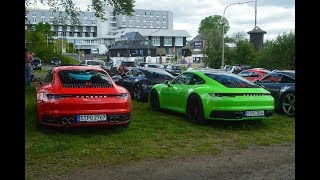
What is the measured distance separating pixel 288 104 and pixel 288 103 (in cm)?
3

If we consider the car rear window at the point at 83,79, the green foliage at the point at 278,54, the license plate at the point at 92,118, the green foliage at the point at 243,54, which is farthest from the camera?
the green foliage at the point at 243,54

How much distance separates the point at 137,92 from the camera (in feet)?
42.2

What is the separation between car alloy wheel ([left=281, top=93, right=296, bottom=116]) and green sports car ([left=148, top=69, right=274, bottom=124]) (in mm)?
1857

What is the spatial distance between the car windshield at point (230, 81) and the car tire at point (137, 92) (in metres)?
4.23

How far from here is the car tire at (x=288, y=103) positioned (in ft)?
32.6

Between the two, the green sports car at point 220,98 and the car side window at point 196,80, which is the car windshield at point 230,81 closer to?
the green sports car at point 220,98

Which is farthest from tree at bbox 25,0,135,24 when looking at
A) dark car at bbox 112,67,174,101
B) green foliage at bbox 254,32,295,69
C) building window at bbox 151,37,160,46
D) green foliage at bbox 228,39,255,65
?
building window at bbox 151,37,160,46

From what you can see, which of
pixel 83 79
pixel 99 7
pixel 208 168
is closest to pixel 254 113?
pixel 208 168

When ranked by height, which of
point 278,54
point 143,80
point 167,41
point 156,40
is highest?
point 156,40

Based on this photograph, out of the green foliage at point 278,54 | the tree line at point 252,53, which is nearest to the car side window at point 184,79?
the tree line at point 252,53

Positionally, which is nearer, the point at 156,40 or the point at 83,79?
the point at 83,79

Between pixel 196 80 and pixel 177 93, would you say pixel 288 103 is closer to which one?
pixel 196 80
